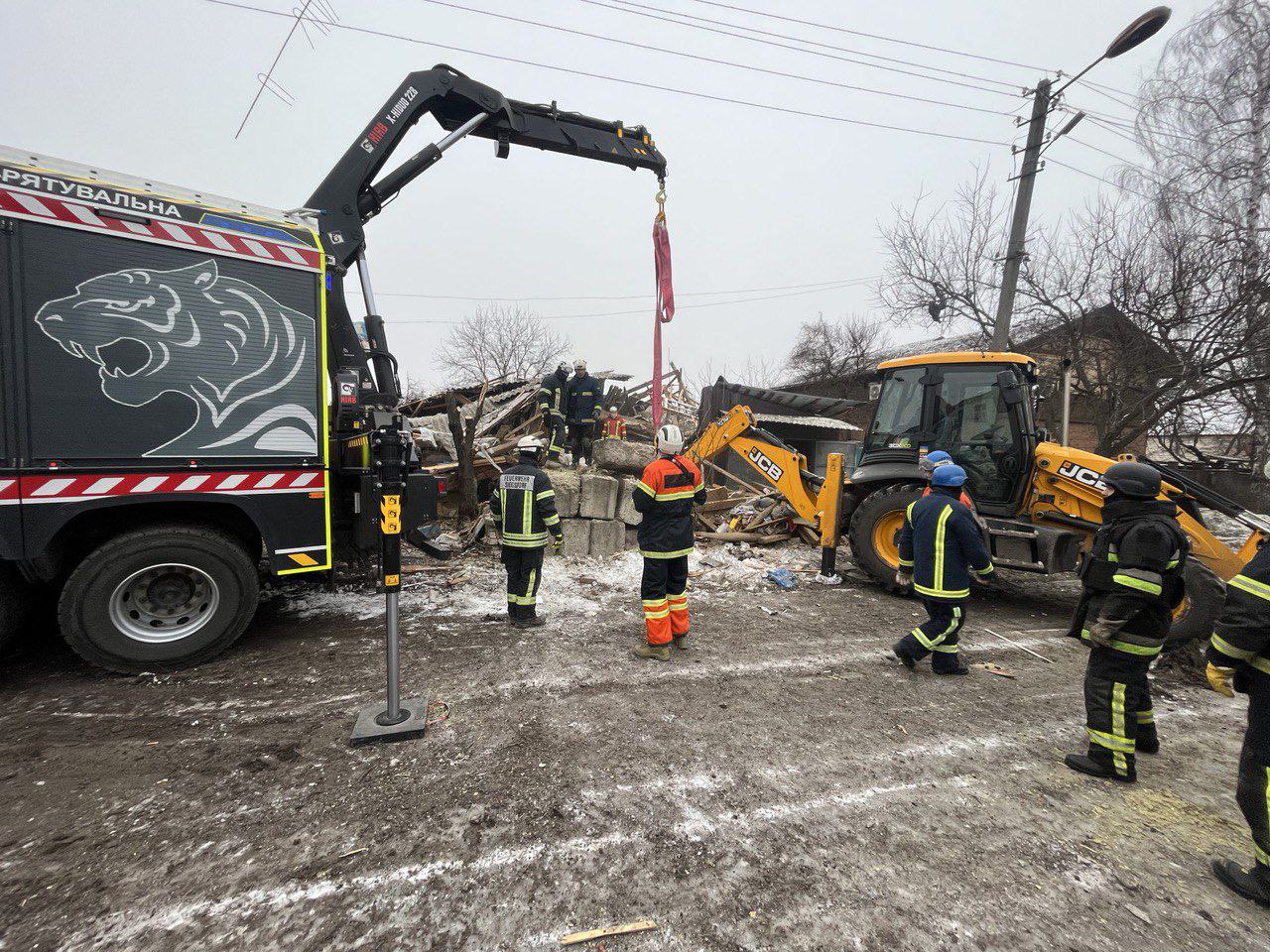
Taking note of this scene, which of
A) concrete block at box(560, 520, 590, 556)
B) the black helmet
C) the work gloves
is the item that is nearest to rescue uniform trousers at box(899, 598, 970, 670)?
the black helmet

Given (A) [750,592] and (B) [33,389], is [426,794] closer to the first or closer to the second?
(B) [33,389]

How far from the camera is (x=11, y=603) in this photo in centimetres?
355

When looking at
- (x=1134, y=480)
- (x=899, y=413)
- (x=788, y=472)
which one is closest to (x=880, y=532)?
(x=788, y=472)

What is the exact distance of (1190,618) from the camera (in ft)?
15.3

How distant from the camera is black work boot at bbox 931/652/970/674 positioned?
4223mm

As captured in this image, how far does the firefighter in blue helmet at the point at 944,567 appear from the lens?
162 inches

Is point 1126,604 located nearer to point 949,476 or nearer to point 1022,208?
Answer: point 949,476

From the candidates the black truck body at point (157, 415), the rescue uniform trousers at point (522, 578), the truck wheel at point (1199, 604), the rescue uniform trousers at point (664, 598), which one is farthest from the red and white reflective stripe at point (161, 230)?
the truck wheel at point (1199, 604)

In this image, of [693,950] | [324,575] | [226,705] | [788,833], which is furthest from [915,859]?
[324,575]

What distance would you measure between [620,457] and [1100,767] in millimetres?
6271

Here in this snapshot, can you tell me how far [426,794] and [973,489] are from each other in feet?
20.6

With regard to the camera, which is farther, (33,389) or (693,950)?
(33,389)

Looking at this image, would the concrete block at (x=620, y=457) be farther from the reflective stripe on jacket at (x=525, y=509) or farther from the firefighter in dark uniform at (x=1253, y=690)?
the firefighter in dark uniform at (x=1253, y=690)

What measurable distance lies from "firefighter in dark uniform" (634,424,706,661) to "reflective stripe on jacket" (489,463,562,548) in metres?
0.91
